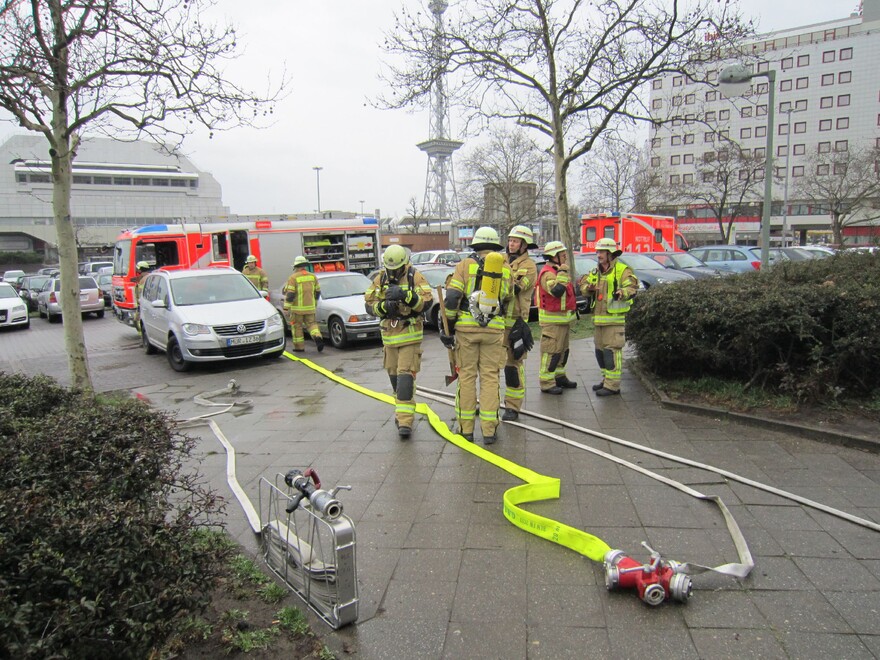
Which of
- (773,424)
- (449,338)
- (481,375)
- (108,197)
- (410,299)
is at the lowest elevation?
(773,424)

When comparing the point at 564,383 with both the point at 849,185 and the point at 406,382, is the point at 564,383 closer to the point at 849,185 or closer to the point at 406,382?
the point at 406,382

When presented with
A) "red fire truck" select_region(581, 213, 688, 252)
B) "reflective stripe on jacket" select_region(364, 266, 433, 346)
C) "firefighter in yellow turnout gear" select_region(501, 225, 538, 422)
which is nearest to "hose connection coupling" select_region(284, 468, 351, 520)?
"reflective stripe on jacket" select_region(364, 266, 433, 346)

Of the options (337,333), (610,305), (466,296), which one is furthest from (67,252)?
(610,305)

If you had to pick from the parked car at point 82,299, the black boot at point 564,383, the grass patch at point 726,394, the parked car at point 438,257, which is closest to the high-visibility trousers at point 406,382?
the black boot at point 564,383

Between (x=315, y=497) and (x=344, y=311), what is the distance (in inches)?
352

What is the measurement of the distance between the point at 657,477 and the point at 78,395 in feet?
13.7

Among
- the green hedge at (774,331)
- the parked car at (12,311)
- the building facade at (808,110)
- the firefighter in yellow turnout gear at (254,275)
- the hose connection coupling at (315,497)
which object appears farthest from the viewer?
the building facade at (808,110)

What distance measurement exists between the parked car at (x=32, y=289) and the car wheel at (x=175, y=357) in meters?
16.7

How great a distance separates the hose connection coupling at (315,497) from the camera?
105 inches

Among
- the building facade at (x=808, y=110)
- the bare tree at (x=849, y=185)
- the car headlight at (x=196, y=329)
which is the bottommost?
the car headlight at (x=196, y=329)

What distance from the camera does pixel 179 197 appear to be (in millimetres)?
73312

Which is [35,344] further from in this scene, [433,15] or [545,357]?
[545,357]

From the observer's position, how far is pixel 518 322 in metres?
5.84

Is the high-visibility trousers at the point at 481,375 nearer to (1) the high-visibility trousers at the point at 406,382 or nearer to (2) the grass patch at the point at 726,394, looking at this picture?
(1) the high-visibility trousers at the point at 406,382
